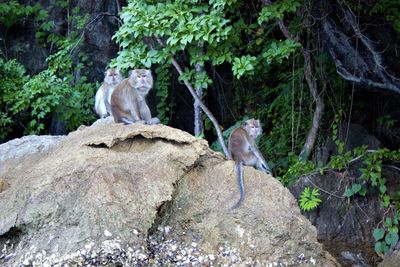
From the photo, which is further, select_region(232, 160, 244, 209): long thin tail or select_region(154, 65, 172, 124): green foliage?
select_region(154, 65, 172, 124): green foliage

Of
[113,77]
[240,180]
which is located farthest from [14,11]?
[240,180]

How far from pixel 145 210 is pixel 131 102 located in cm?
235

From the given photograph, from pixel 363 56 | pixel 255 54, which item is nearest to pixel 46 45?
pixel 255 54

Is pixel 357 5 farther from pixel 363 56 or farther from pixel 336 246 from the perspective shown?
pixel 336 246

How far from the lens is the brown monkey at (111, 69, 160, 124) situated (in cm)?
805

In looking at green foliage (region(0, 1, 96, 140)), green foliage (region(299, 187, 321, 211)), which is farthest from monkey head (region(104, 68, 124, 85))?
green foliage (region(299, 187, 321, 211))

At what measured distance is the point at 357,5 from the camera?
935 cm

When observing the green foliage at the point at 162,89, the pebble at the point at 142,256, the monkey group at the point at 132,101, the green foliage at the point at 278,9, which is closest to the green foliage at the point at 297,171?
the green foliage at the point at 278,9

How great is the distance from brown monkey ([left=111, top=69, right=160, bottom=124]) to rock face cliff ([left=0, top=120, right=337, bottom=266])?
1128mm

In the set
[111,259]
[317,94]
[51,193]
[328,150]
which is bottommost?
[328,150]

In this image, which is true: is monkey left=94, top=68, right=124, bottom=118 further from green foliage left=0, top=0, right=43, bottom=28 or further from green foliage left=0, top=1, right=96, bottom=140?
green foliage left=0, top=0, right=43, bottom=28

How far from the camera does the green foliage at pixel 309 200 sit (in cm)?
926

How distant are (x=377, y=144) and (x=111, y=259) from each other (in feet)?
18.1

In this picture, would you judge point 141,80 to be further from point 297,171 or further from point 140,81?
point 297,171
